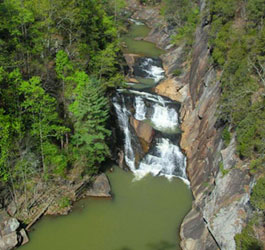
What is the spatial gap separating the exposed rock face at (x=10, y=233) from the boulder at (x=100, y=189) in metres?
6.41

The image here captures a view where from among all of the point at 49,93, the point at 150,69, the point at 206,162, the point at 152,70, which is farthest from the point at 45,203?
the point at 150,69

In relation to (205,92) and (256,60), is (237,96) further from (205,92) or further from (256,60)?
(205,92)

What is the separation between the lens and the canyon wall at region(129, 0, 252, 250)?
19.0 meters

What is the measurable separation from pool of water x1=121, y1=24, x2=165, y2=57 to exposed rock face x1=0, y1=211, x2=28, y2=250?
40.1 metres

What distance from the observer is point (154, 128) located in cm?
3228

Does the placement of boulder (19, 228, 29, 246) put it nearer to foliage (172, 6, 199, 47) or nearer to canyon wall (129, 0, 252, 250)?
canyon wall (129, 0, 252, 250)

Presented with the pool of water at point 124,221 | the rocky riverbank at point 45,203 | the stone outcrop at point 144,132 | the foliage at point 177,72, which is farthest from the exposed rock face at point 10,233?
the foliage at point 177,72

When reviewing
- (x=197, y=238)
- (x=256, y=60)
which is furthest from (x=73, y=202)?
(x=256, y=60)

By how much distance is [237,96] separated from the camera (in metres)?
23.5

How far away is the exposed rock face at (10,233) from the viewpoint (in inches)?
842

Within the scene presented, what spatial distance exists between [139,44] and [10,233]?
47.4 m

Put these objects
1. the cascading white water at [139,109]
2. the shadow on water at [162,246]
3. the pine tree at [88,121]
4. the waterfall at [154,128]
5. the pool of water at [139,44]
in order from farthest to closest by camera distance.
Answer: the pool of water at [139,44] → the cascading white water at [139,109] → the waterfall at [154,128] → the pine tree at [88,121] → the shadow on water at [162,246]

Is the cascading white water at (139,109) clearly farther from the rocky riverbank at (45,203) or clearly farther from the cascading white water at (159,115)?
the rocky riverbank at (45,203)

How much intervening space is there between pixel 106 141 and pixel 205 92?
452 inches
